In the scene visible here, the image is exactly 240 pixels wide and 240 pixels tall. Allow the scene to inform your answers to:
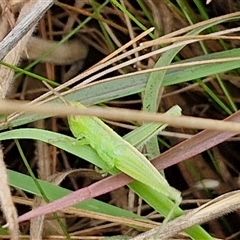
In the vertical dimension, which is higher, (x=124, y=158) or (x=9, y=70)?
(x=9, y=70)

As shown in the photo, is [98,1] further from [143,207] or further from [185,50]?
[143,207]

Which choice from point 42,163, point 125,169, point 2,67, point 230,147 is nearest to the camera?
point 125,169

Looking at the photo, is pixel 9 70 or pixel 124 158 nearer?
pixel 124 158

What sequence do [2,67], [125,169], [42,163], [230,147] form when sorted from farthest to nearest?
1. [230,147]
2. [42,163]
3. [2,67]
4. [125,169]

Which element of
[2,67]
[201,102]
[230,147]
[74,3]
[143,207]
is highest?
[74,3]

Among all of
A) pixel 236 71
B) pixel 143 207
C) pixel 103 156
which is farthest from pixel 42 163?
pixel 236 71

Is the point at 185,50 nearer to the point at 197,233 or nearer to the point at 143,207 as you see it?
the point at 143,207

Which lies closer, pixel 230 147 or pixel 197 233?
pixel 197 233

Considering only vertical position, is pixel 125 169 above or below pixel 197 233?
above
